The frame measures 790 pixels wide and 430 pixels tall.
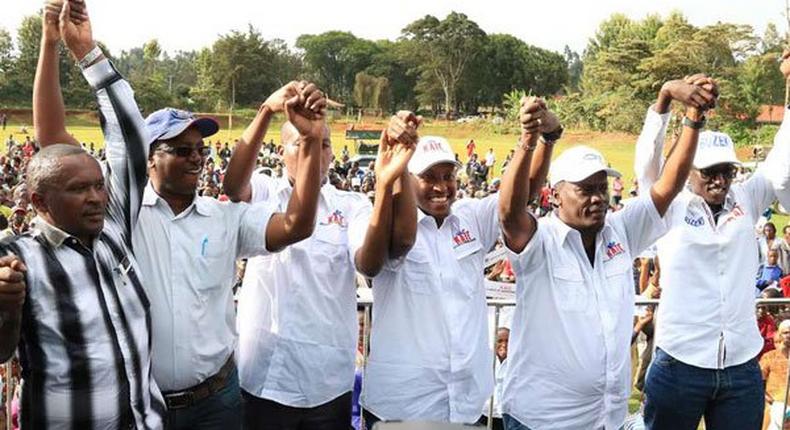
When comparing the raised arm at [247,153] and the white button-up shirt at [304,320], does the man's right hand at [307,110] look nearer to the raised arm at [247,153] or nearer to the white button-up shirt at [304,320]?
the raised arm at [247,153]

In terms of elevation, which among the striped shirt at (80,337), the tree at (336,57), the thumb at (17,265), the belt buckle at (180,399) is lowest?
the belt buckle at (180,399)

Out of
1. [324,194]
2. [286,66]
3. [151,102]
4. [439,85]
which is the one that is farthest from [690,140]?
[286,66]

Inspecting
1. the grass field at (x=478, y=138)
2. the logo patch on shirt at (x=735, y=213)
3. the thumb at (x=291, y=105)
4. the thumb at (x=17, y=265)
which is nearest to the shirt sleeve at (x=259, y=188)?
the thumb at (x=291, y=105)

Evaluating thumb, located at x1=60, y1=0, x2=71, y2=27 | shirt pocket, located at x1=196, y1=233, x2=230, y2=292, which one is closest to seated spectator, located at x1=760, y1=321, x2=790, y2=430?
shirt pocket, located at x1=196, y1=233, x2=230, y2=292

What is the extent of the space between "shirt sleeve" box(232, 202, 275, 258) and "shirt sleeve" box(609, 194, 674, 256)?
4.75ft

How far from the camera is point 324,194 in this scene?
3402 mm

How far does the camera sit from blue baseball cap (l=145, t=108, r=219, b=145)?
9.74 feet

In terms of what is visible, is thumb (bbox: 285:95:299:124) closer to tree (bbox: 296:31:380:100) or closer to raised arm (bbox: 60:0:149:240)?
raised arm (bbox: 60:0:149:240)

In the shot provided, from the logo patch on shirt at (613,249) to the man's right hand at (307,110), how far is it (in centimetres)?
126

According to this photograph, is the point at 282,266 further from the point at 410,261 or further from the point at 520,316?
the point at 520,316

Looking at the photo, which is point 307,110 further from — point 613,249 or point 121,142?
point 613,249

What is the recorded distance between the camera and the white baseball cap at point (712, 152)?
3.66 m

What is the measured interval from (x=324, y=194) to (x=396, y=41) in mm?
91745

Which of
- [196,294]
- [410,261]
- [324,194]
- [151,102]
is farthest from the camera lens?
[151,102]
